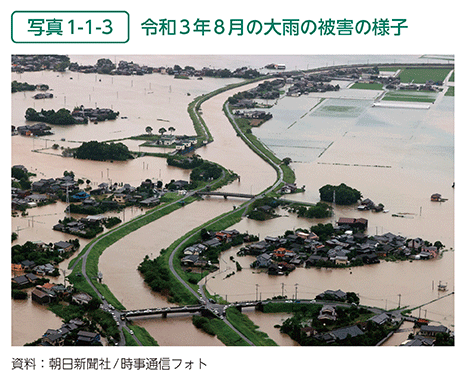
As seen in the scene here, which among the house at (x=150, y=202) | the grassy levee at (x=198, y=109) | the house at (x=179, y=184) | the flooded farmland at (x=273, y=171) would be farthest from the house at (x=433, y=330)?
the grassy levee at (x=198, y=109)

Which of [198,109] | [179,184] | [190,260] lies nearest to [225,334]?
[190,260]

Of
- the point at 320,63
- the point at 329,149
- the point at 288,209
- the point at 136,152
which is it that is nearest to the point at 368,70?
the point at 320,63

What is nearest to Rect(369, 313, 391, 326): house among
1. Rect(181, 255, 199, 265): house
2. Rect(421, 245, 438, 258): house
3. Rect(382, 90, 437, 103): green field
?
Rect(421, 245, 438, 258): house

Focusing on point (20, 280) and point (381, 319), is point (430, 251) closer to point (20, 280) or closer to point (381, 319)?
point (381, 319)

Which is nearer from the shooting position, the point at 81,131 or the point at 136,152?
the point at 136,152

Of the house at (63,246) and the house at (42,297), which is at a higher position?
the house at (63,246)

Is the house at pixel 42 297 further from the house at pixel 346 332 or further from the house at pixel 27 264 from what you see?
the house at pixel 346 332

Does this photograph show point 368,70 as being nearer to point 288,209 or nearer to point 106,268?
point 288,209
